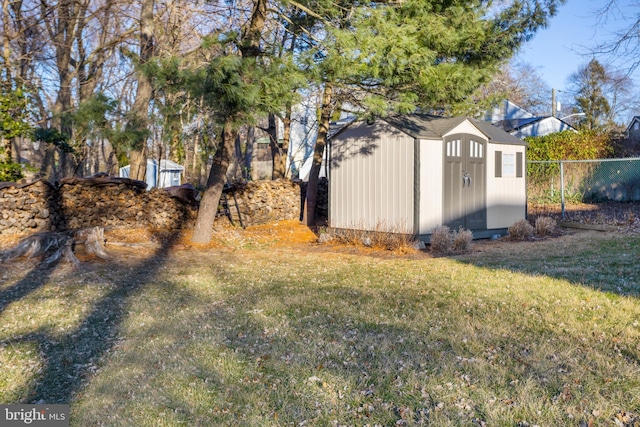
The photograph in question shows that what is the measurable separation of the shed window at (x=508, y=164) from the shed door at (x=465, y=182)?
2.63ft

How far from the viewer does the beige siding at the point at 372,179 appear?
10828 mm

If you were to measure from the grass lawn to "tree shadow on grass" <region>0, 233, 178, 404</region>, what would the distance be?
0.02m

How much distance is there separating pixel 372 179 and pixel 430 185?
1295 millimetres

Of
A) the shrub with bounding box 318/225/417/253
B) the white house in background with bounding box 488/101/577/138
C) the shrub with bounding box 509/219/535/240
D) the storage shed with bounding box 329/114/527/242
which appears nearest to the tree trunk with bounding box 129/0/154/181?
the storage shed with bounding box 329/114/527/242

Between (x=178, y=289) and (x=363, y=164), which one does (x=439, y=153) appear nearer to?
(x=363, y=164)

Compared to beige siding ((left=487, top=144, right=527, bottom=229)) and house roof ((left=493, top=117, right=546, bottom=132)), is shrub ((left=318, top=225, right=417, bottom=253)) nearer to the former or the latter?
beige siding ((left=487, top=144, right=527, bottom=229))

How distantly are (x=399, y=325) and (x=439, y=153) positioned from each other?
6509 millimetres

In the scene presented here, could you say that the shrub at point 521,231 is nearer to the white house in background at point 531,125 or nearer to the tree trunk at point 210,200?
the tree trunk at point 210,200

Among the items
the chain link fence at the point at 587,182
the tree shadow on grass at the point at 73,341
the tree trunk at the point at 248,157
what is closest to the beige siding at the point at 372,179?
the tree shadow on grass at the point at 73,341

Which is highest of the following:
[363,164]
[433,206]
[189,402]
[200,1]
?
[200,1]

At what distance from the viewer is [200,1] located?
12.6 meters

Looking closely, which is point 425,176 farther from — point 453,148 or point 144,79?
point 144,79

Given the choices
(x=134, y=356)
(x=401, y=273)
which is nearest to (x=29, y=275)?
(x=134, y=356)

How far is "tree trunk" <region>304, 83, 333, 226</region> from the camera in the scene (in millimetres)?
12891
